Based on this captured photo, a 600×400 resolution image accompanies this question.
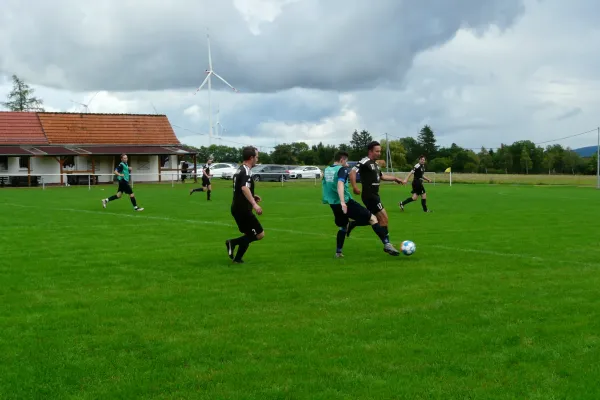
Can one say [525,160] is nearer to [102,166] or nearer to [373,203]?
[102,166]

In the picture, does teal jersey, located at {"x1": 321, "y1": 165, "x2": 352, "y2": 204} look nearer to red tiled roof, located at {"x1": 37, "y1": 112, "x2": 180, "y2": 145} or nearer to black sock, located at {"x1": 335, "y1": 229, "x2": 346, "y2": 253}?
black sock, located at {"x1": 335, "y1": 229, "x2": 346, "y2": 253}

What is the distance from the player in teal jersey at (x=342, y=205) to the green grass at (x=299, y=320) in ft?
1.47

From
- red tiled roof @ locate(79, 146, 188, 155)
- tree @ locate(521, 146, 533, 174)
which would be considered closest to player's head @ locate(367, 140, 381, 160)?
red tiled roof @ locate(79, 146, 188, 155)

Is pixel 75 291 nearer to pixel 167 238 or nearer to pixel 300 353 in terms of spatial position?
pixel 300 353

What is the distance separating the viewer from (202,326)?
281 inches

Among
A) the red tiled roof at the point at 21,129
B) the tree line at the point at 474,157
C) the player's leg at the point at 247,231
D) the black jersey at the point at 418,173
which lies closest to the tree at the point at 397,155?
the tree line at the point at 474,157

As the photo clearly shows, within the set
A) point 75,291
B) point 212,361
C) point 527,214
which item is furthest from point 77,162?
point 212,361

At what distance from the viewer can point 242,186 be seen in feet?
36.7

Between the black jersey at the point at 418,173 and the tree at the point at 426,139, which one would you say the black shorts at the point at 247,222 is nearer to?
Result: the black jersey at the point at 418,173

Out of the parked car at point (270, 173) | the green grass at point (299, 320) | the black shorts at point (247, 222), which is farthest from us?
the parked car at point (270, 173)

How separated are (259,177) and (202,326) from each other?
5897 centimetres

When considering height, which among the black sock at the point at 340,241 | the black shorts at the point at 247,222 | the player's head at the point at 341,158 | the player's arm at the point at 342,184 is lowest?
the black sock at the point at 340,241

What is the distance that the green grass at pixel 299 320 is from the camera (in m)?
5.40

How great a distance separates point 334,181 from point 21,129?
52.8 m
